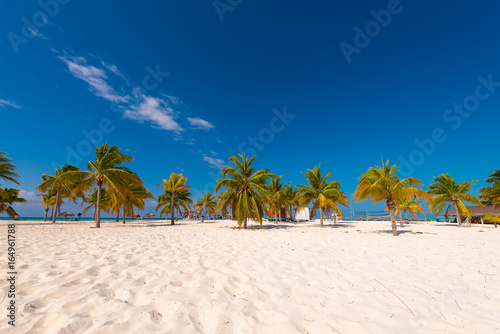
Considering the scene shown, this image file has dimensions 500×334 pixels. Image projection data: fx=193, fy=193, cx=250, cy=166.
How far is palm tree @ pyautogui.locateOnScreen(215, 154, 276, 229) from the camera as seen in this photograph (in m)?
14.9

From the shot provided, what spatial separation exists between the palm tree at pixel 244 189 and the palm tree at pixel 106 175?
740 centimetres

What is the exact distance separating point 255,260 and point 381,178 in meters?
10.2

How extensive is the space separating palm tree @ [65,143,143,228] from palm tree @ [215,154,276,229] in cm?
740

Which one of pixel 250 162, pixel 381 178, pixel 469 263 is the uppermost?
pixel 250 162

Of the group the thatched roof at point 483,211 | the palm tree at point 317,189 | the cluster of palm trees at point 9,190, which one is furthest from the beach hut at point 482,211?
the cluster of palm trees at point 9,190

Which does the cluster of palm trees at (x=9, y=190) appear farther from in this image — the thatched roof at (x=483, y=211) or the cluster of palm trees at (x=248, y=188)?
the thatched roof at (x=483, y=211)

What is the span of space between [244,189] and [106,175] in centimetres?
1121

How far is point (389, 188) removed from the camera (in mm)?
12016

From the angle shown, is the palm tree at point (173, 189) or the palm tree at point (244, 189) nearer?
the palm tree at point (244, 189)

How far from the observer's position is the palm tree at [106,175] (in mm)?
15047

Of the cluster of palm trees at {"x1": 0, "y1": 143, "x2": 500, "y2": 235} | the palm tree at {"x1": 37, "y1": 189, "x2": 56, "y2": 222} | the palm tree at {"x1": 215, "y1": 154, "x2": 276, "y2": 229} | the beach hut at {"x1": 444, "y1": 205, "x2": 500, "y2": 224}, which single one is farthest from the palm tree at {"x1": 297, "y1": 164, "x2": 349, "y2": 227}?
the palm tree at {"x1": 37, "y1": 189, "x2": 56, "y2": 222}

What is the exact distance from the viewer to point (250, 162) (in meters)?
15.9

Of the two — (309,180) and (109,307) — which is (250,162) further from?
(109,307)

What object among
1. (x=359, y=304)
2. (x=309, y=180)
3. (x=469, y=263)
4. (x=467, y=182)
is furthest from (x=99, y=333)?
(x=467, y=182)
